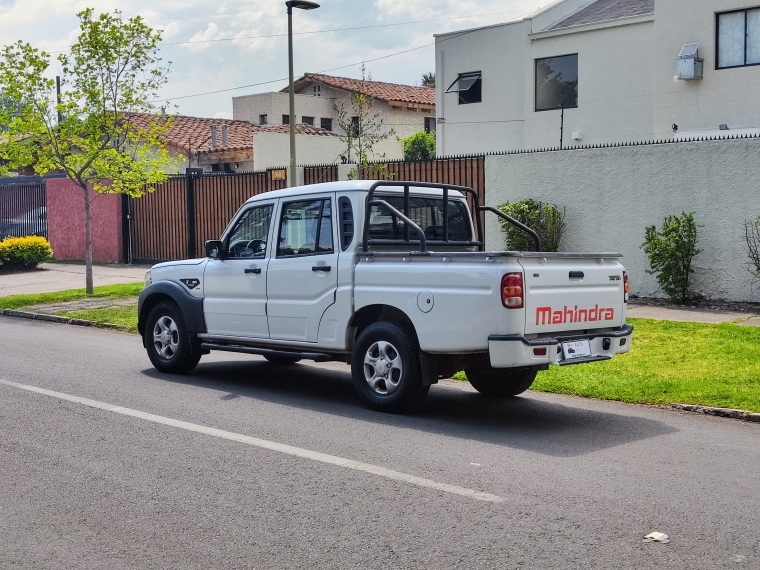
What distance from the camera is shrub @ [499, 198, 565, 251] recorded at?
1648 cm

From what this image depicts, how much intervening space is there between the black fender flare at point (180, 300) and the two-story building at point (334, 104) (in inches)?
1503

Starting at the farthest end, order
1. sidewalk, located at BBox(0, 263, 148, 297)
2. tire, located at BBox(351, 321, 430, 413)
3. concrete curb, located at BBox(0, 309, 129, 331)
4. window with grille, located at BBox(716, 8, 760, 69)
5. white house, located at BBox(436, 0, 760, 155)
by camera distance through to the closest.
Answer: white house, located at BBox(436, 0, 760, 155), window with grille, located at BBox(716, 8, 760, 69), sidewalk, located at BBox(0, 263, 148, 297), concrete curb, located at BBox(0, 309, 129, 331), tire, located at BBox(351, 321, 430, 413)

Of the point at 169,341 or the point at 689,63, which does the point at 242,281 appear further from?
the point at 689,63

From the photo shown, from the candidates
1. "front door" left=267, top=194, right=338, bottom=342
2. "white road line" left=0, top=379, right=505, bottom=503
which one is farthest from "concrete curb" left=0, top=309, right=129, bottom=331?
"front door" left=267, top=194, right=338, bottom=342


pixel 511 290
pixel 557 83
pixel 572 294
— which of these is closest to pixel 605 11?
pixel 557 83

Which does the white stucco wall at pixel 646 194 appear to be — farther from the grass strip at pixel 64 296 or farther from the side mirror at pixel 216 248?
the side mirror at pixel 216 248

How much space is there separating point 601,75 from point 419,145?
63.5 feet

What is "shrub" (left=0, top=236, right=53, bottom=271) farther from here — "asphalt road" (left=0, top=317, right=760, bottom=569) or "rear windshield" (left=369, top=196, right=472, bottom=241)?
"rear windshield" (left=369, top=196, right=472, bottom=241)

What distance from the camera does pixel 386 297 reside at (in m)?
8.28

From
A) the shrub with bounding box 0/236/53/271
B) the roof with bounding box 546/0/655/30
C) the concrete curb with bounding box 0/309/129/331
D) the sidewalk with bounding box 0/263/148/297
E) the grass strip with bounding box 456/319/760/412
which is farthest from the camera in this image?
the roof with bounding box 546/0/655/30

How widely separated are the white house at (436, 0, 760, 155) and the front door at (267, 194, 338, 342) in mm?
17108

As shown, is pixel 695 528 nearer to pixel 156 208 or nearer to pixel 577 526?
pixel 577 526

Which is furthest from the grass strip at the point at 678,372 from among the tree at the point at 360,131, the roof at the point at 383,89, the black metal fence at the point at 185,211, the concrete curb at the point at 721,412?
the roof at the point at 383,89

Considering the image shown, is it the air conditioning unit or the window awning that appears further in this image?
the window awning
